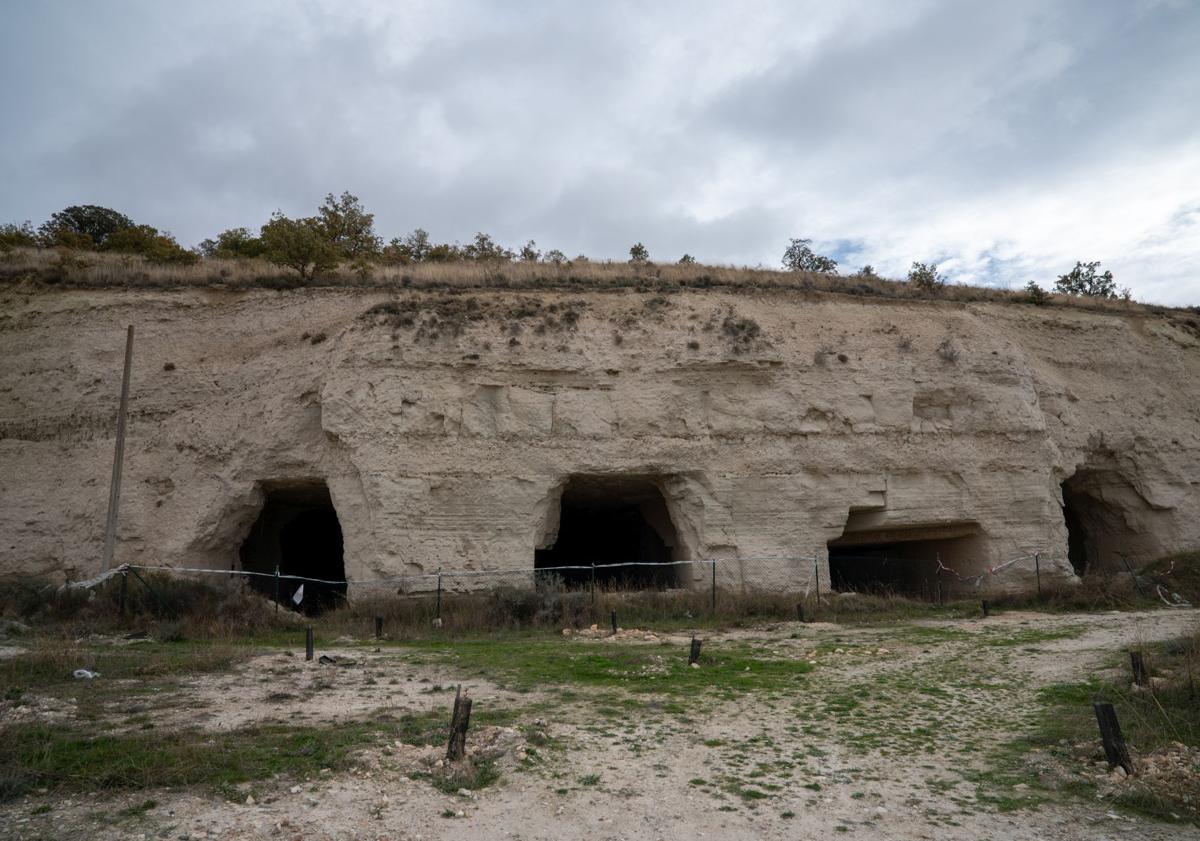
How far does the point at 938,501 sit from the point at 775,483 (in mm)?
3966

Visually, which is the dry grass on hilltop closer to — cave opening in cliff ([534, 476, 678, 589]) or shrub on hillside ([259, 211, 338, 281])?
shrub on hillside ([259, 211, 338, 281])

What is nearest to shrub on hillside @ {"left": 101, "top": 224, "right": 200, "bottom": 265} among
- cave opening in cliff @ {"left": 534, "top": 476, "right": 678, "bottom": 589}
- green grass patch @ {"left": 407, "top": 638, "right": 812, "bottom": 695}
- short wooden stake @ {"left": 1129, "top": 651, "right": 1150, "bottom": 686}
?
cave opening in cliff @ {"left": 534, "top": 476, "right": 678, "bottom": 589}

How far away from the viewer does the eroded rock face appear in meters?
17.2

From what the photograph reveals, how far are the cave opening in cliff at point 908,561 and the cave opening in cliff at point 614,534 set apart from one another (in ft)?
13.8

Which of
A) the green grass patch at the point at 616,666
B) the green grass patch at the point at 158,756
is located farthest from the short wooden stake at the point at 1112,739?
the green grass patch at the point at 158,756

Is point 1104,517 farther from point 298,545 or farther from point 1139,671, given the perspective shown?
point 298,545

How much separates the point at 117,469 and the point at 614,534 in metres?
13.5

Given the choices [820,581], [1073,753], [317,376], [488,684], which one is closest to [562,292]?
[317,376]

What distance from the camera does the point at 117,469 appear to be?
1670cm

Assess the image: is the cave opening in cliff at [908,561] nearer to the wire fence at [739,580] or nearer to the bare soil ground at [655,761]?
the wire fence at [739,580]

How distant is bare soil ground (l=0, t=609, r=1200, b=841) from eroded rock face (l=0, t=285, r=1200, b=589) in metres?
5.96

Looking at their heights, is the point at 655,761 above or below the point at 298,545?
below

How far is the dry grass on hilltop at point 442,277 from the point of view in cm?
2008

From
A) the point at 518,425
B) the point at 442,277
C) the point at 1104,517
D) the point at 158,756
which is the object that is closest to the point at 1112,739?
the point at 158,756
